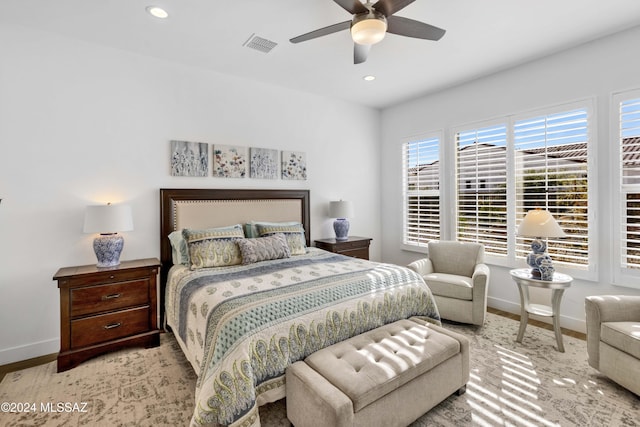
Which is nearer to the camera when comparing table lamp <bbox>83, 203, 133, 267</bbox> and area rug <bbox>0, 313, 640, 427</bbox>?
area rug <bbox>0, 313, 640, 427</bbox>

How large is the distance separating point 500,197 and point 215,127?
3.65 metres

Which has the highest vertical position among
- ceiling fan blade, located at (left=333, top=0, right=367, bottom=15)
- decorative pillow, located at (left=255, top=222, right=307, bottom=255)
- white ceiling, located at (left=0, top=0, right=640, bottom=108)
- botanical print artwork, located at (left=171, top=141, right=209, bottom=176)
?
white ceiling, located at (left=0, top=0, right=640, bottom=108)

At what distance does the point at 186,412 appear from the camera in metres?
2.02

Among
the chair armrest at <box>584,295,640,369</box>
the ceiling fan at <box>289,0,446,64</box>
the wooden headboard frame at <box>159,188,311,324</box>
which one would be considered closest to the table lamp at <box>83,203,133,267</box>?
the wooden headboard frame at <box>159,188,311,324</box>

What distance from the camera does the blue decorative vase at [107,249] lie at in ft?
9.34

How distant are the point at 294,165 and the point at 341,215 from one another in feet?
3.25

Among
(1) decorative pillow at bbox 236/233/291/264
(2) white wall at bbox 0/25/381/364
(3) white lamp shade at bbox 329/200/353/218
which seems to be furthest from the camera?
(3) white lamp shade at bbox 329/200/353/218

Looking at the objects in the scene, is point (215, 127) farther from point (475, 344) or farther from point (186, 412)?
point (475, 344)

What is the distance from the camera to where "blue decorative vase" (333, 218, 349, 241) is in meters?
4.53

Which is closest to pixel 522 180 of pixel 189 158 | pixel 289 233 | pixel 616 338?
pixel 616 338

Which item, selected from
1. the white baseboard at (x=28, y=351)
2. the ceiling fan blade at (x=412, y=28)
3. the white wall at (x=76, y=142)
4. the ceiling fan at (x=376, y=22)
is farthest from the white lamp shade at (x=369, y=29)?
the white baseboard at (x=28, y=351)

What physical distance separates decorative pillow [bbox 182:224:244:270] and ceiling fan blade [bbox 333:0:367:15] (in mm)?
2281

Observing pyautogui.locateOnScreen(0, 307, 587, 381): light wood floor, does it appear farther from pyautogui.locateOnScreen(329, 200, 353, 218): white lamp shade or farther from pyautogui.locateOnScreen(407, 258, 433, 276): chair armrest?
pyautogui.locateOnScreen(329, 200, 353, 218): white lamp shade

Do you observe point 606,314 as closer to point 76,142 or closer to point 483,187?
point 483,187
